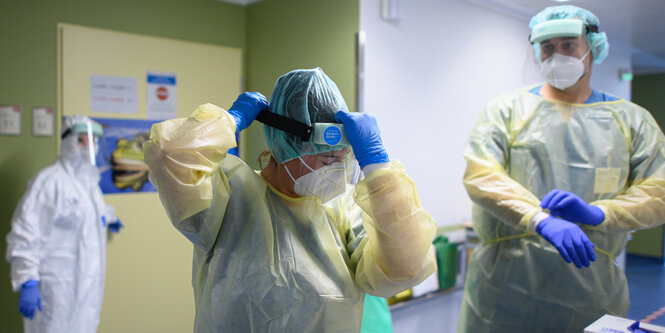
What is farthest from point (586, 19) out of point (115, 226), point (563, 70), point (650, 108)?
point (115, 226)

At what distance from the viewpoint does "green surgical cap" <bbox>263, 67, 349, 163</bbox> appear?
1.11 metres

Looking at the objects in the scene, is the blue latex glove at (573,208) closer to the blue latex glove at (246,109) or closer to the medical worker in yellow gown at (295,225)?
the medical worker in yellow gown at (295,225)

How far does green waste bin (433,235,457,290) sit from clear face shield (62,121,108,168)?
6.89 feet

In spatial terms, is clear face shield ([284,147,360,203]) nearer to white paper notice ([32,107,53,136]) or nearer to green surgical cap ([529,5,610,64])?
green surgical cap ([529,5,610,64])

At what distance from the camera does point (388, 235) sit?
1053mm

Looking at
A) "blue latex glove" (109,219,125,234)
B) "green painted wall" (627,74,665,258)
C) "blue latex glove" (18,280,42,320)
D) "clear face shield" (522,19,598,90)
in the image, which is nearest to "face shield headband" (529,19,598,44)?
"clear face shield" (522,19,598,90)

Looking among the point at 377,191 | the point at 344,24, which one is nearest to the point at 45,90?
the point at 344,24

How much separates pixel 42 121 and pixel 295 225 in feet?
7.08

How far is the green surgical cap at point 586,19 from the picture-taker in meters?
1.68

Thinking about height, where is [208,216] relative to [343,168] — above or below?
below

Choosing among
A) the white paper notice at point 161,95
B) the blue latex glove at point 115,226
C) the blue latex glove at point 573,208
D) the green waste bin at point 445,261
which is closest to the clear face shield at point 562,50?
the blue latex glove at point 573,208

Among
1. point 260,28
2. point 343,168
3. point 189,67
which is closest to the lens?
point 343,168

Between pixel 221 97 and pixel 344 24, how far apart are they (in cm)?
94

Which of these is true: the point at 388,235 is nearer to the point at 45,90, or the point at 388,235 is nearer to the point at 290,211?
the point at 290,211
